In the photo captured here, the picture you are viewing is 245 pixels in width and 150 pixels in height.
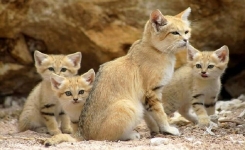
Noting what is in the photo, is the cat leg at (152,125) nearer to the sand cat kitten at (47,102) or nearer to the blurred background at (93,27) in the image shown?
the sand cat kitten at (47,102)

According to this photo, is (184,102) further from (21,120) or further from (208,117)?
(21,120)

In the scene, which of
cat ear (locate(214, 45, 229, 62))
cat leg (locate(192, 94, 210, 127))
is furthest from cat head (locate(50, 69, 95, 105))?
→ cat ear (locate(214, 45, 229, 62))

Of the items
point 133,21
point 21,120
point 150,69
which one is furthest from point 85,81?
point 133,21

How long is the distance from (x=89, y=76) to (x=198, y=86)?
58.9 inches

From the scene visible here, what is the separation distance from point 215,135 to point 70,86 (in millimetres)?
1854

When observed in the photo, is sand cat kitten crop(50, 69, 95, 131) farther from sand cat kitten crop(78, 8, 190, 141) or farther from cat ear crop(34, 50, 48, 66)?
cat ear crop(34, 50, 48, 66)

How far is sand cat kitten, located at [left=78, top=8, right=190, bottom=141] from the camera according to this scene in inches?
233

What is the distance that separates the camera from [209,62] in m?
7.14

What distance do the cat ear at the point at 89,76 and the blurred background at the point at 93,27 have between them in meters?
2.09

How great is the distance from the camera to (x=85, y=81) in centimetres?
674

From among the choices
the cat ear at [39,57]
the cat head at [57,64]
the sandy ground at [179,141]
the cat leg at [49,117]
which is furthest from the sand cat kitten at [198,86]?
the cat ear at [39,57]

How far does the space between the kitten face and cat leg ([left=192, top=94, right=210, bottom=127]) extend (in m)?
1.04

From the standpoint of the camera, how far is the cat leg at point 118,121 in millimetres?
5824

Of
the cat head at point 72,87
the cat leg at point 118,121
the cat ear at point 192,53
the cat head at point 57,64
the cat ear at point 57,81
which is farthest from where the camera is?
the cat head at point 57,64
